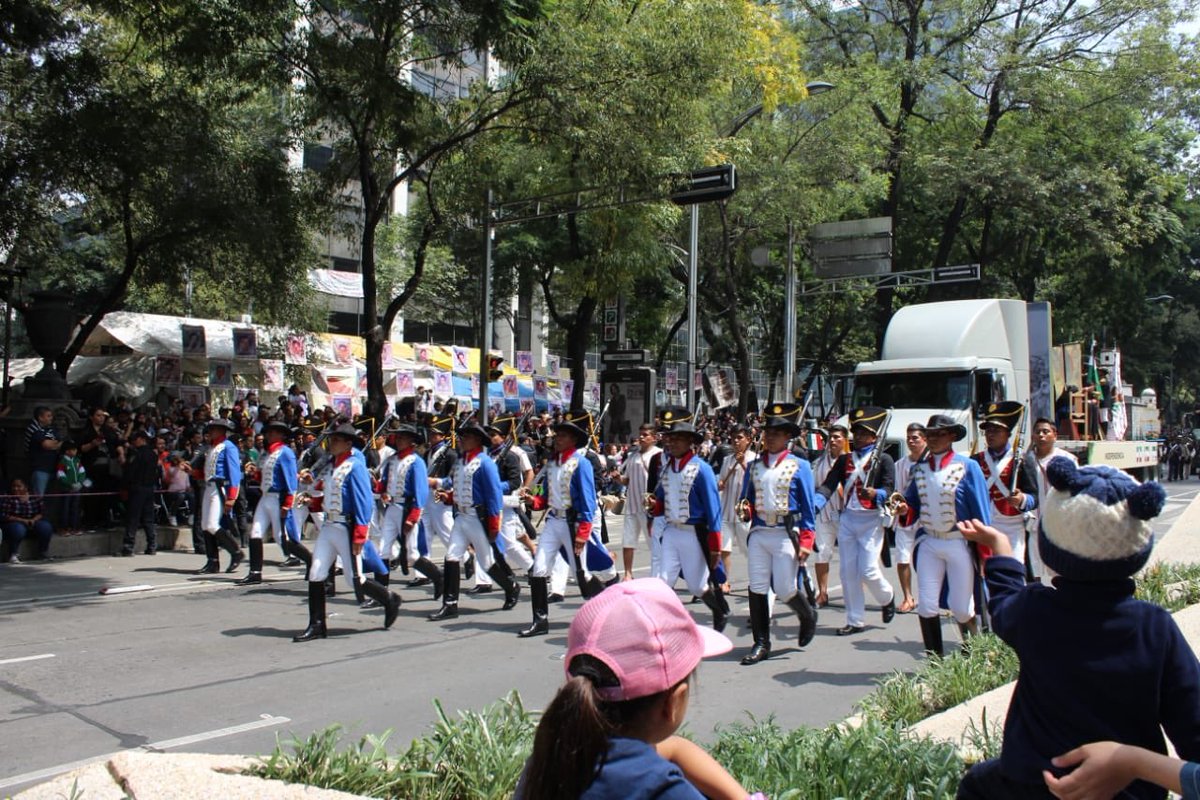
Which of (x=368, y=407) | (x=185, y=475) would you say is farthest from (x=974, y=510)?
(x=185, y=475)

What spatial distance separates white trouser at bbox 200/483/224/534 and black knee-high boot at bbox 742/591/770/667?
23.6 feet

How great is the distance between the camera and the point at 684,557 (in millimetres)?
8945

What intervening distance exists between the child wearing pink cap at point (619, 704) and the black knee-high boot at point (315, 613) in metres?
7.43

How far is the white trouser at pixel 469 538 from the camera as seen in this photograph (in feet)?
34.7

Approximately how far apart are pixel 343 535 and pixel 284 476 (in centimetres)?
285

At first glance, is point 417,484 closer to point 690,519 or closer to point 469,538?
point 469,538

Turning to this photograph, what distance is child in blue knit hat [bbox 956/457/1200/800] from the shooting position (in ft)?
8.66

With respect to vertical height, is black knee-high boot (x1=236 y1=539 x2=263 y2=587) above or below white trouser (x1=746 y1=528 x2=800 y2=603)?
below

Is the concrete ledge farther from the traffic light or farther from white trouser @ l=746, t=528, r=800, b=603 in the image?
the traffic light

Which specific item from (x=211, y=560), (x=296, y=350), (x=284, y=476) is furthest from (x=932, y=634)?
(x=296, y=350)

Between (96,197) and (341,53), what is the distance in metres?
5.95

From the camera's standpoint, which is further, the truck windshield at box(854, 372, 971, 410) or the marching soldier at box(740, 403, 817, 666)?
the truck windshield at box(854, 372, 971, 410)

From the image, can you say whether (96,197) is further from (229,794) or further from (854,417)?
(229,794)

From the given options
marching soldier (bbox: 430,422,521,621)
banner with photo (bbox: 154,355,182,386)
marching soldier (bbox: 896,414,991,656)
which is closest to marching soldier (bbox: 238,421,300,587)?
marching soldier (bbox: 430,422,521,621)
